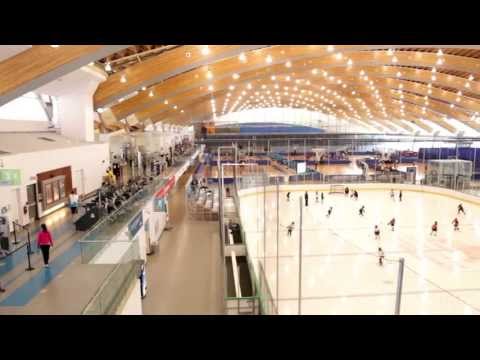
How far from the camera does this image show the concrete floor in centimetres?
1019

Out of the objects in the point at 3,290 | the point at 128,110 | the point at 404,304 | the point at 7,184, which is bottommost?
the point at 404,304

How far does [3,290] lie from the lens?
696 centimetres

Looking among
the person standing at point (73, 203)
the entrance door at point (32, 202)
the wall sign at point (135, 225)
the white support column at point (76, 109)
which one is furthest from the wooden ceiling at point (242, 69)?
the wall sign at point (135, 225)

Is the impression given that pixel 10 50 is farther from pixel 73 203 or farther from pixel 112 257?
pixel 112 257

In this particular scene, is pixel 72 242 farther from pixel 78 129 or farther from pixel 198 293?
pixel 78 129

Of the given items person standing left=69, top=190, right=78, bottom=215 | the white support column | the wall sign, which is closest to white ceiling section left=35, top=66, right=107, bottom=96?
the white support column

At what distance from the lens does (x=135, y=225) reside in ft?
39.0

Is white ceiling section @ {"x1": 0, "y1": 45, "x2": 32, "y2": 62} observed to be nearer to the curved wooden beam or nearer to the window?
the curved wooden beam

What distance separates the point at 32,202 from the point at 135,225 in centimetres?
311
